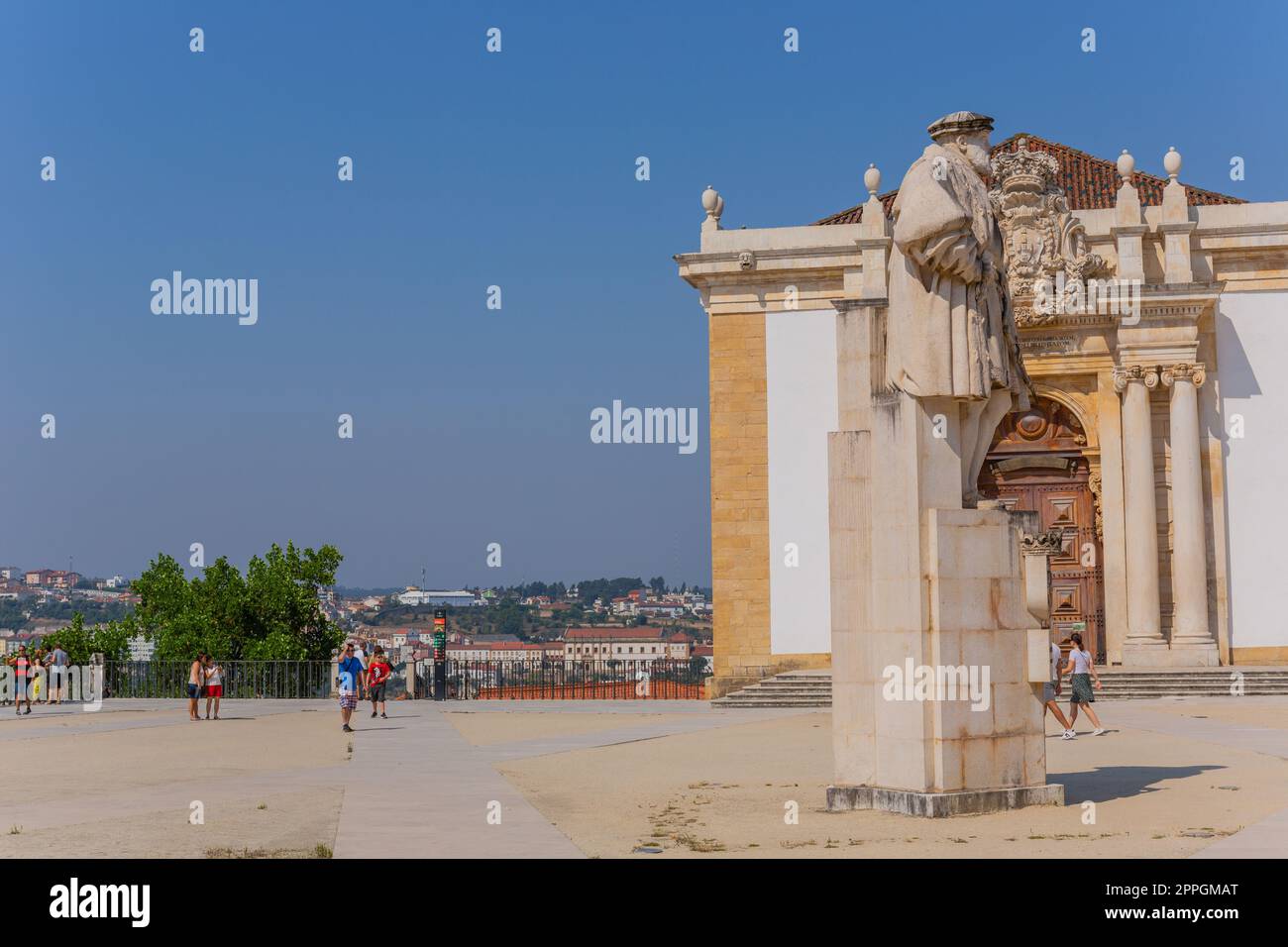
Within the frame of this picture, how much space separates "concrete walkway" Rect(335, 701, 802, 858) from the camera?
407 inches

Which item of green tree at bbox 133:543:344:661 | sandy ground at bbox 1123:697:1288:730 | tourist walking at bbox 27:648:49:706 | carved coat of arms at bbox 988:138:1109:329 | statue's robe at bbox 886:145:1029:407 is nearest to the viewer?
statue's robe at bbox 886:145:1029:407

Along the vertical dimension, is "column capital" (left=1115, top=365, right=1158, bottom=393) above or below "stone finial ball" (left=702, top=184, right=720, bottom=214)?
below

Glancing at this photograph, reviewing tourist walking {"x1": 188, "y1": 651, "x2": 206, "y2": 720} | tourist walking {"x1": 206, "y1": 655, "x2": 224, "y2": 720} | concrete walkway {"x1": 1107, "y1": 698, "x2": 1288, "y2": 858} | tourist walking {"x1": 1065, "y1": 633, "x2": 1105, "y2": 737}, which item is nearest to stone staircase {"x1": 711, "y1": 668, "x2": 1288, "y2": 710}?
concrete walkway {"x1": 1107, "y1": 698, "x2": 1288, "y2": 858}

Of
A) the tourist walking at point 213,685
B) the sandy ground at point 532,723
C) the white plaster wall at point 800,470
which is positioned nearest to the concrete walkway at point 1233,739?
the white plaster wall at point 800,470

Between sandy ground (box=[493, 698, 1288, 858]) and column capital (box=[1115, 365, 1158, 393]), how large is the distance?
1237cm

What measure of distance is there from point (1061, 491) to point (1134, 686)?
15.9 ft

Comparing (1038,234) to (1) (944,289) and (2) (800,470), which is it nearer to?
(2) (800,470)

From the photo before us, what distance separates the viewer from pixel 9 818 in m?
12.4

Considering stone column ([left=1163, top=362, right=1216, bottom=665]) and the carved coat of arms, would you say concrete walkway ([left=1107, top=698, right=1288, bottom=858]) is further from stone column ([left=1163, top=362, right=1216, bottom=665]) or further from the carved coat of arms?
the carved coat of arms

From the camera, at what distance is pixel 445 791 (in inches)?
548

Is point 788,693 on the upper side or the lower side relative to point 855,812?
lower

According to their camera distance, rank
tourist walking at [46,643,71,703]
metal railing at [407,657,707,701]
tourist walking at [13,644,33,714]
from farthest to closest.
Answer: metal railing at [407,657,707,701]
tourist walking at [46,643,71,703]
tourist walking at [13,644,33,714]

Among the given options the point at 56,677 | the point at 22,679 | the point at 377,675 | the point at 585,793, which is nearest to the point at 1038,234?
the point at 377,675
